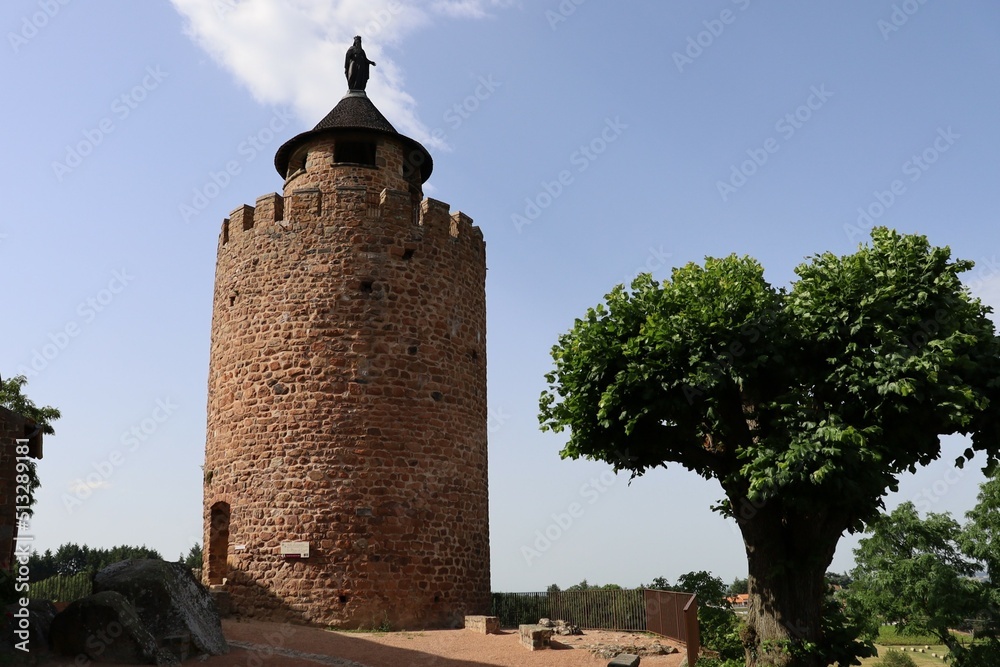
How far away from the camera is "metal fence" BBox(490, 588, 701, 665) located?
1391cm

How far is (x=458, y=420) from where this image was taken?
17.5 metres

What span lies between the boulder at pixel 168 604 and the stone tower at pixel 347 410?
3035 millimetres

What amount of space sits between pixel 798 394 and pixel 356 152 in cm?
1296

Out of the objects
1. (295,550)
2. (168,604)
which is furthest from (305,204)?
(168,604)

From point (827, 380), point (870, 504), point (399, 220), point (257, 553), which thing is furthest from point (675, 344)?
point (257, 553)

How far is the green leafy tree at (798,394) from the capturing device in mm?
10688

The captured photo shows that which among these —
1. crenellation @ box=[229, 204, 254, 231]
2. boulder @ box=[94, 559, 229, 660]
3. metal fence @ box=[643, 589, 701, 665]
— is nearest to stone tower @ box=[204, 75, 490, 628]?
crenellation @ box=[229, 204, 254, 231]

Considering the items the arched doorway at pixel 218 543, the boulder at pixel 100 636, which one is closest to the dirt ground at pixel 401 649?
the boulder at pixel 100 636

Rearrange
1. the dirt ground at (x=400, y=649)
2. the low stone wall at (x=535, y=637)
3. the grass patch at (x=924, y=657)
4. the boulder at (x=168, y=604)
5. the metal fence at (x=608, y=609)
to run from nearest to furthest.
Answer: the boulder at (x=168, y=604) < the dirt ground at (x=400, y=649) < the low stone wall at (x=535, y=637) < the metal fence at (x=608, y=609) < the grass patch at (x=924, y=657)

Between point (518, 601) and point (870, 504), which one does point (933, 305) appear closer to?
point (870, 504)

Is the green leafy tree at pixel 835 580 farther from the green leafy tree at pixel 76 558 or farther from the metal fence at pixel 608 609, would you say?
the green leafy tree at pixel 76 558

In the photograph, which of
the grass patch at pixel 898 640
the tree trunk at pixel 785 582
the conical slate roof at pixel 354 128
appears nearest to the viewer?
the tree trunk at pixel 785 582

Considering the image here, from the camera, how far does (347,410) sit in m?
16.3

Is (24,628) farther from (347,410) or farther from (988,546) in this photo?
(988,546)
